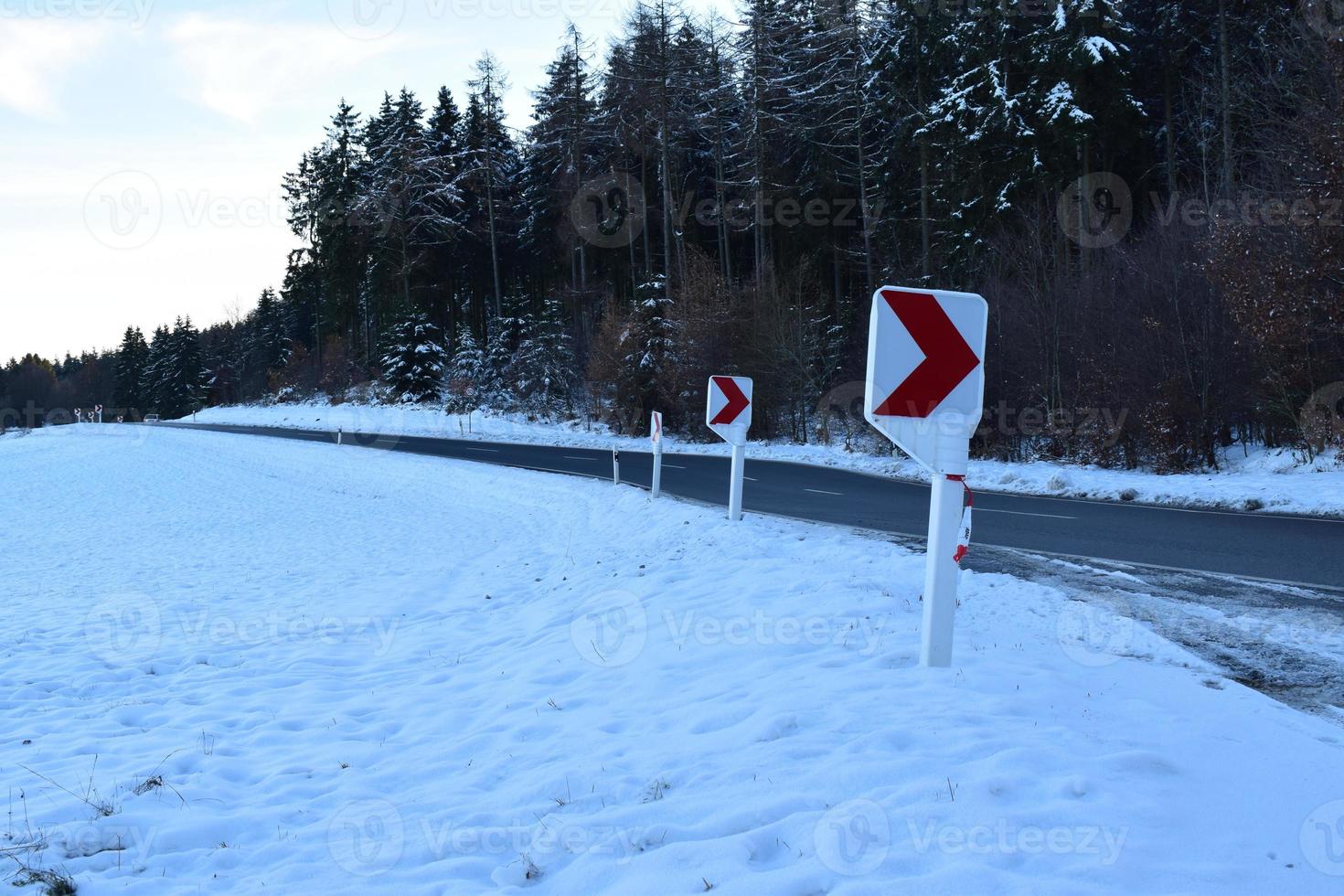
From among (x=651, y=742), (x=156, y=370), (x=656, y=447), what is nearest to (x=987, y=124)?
(x=656, y=447)

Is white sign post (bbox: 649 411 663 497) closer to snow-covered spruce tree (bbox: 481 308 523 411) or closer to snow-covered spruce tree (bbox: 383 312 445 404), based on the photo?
snow-covered spruce tree (bbox: 481 308 523 411)

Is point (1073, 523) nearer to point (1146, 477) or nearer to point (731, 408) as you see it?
point (731, 408)

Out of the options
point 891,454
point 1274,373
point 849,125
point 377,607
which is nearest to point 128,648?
point 377,607

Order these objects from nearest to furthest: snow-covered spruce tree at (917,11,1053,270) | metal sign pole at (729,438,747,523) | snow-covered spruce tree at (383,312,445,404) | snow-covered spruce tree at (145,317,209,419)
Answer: metal sign pole at (729,438,747,523)
snow-covered spruce tree at (917,11,1053,270)
snow-covered spruce tree at (383,312,445,404)
snow-covered spruce tree at (145,317,209,419)

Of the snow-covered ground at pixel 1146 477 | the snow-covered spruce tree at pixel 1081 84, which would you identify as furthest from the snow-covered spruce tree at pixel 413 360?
the snow-covered spruce tree at pixel 1081 84

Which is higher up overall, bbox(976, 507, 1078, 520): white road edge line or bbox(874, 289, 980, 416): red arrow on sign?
bbox(874, 289, 980, 416): red arrow on sign

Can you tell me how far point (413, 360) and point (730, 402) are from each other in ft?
136

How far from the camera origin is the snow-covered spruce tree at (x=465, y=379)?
150 ft

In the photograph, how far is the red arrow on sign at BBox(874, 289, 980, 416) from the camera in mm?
4352

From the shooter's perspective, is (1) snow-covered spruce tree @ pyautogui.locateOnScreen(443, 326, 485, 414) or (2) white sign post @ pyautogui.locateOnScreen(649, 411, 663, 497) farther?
(1) snow-covered spruce tree @ pyautogui.locateOnScreen(443, 326, 485, 414)

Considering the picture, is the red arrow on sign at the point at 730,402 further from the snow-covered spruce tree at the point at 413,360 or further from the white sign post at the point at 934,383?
the snow-covered spruce tree at the point at 413,360

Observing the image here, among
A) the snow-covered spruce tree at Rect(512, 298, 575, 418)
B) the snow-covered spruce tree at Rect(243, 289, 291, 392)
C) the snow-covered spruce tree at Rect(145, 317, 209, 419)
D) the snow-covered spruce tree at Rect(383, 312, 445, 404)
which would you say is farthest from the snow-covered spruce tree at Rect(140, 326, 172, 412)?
the snow-covered spruce tree at Rect(512, 298, 575, 418)

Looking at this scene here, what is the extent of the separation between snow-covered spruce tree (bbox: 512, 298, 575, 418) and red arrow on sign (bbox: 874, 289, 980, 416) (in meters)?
37.7

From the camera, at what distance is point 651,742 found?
179 inches
